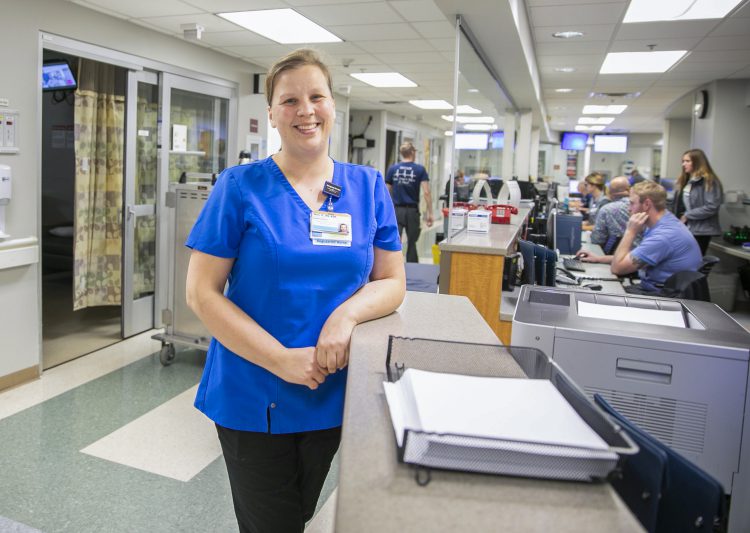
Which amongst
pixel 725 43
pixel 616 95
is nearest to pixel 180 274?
pixel 725 43

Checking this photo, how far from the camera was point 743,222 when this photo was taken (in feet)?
24.0

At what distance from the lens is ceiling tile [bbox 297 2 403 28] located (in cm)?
426

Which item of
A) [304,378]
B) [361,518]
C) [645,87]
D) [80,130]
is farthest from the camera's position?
[645,87]

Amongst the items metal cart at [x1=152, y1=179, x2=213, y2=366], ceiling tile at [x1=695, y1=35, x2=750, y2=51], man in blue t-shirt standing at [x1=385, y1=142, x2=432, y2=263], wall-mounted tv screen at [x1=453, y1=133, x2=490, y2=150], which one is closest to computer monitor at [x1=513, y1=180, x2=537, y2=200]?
wall-mounted tv screen at [x1=453, y1=133, x2=490, y2=150]

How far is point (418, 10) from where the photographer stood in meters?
4.29

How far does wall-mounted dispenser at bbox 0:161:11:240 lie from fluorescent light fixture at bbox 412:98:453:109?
23.5 feet

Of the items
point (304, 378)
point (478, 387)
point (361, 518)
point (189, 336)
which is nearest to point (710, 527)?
point (478, 387)

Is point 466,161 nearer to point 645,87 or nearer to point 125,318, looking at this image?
point 645,87

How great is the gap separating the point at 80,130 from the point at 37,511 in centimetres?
309

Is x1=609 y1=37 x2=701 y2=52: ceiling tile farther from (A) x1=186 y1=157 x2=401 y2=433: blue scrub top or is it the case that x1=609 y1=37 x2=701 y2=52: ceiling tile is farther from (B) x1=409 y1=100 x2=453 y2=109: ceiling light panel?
(A) x1=186 y1=157 x2=401 y2=433: blue scrub top

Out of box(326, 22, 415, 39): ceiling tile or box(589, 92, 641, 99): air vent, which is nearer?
box(326, 22, 415, 39): ceiling tile

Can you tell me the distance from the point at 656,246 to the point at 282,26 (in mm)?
3354

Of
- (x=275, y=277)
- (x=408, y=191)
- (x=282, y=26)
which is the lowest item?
(x=275, y=277)

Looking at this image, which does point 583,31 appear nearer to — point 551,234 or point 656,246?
point 551,234
